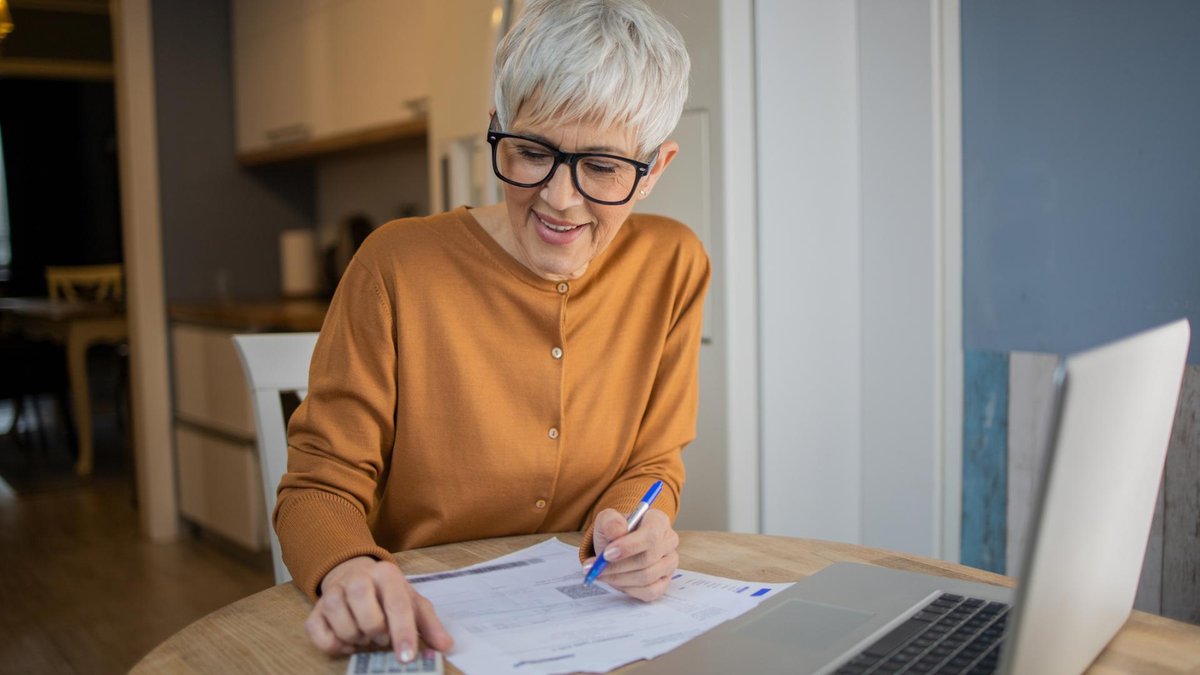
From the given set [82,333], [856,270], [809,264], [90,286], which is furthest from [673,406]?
[90,286]

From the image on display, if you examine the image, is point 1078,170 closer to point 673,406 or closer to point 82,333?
point 673,406

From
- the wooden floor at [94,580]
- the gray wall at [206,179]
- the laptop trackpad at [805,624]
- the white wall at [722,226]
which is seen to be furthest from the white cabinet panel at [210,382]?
the laptop trackpad at [805,624]

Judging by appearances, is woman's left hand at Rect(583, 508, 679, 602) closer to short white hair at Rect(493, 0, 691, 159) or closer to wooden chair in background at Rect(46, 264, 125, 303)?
short white hair at Rect(493, 0, 691, 159)

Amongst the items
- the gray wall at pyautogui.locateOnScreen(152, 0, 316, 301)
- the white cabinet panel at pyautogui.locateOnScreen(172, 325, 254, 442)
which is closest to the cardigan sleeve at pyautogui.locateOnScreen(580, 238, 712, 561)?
the white cabinet panel at pyautogui.locateOnScreen(172, 325, 254, 442)

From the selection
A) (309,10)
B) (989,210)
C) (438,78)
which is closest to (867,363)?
(989,210)

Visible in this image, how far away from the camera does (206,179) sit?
4438mm

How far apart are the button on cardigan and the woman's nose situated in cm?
20

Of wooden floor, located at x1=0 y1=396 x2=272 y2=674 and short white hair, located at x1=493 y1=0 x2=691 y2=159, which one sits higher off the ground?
short white hair, located at x1=493 y1=0 x2=691 y2=159

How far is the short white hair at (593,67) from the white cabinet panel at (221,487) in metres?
2.83

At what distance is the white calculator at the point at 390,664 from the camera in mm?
835

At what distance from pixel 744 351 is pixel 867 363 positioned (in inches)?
12.2

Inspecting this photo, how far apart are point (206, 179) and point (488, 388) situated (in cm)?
352

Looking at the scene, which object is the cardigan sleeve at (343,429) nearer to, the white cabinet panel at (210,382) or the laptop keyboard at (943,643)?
the laptop keyboard at (943,643)

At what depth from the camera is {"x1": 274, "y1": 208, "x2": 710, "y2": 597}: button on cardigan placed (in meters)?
1.28
